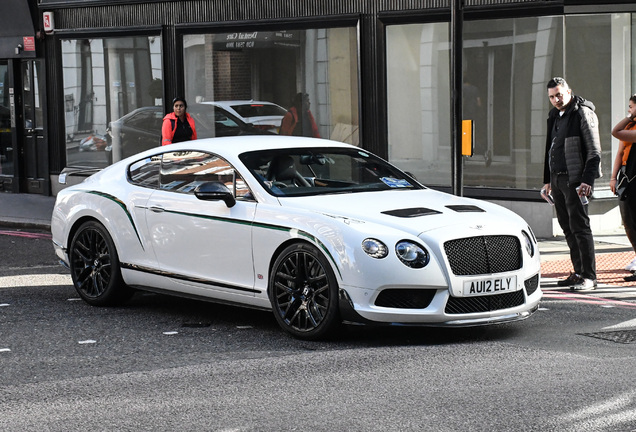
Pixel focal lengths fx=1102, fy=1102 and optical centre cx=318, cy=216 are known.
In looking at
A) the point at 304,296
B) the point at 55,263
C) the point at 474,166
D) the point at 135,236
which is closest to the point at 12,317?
the point at 135,236

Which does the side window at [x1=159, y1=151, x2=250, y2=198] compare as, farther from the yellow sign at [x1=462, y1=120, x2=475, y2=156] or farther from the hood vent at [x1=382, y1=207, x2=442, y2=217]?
the yellow sign at [x1=462, y1=120, x2=475, y2=156]

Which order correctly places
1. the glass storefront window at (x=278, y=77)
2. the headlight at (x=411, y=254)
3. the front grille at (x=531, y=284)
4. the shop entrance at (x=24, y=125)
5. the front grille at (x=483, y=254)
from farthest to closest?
the shop entrance at (x=24, y=125) < the glass storefront window at (x=278, y=77) < the front grille at (x=531, y=284) < the front grille at (x=483, y=254) < the headlight at (x=411, y=254)

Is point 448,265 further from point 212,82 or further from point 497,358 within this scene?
point 212,82

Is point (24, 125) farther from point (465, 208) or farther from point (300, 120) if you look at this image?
point (465, 208)

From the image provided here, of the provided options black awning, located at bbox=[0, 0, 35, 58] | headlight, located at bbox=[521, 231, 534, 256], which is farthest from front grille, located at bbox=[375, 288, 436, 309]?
black awning, located at bbox=[0, 0, 35, 58]

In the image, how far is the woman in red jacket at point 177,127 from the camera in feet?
47.7

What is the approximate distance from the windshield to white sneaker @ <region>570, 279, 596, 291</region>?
212 centimetres

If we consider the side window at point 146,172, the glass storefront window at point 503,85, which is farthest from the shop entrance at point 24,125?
the side window at point 146,172

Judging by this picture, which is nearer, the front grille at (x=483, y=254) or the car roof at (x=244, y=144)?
the front grille at (x=483, y=254)

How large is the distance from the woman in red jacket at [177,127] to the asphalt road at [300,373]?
526 cm

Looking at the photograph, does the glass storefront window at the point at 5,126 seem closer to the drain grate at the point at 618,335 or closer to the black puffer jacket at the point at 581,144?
the black puffer jacket at the point at 581,144

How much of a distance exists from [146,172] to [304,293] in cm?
232

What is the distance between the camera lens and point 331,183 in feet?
28.7

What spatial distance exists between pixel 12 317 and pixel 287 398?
12.1 feet
